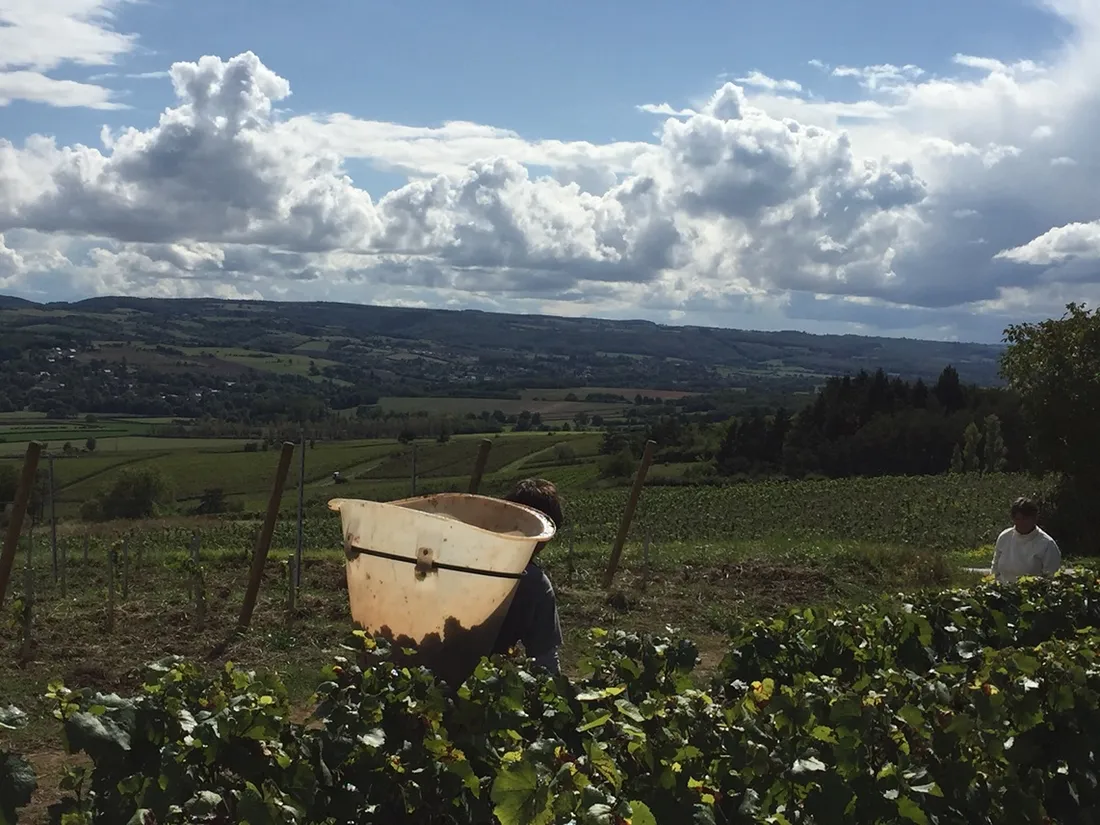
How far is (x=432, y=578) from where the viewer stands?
3.81m

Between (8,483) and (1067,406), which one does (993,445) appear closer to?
(1067,406)

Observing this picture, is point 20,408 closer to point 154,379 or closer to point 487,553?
point 154,379

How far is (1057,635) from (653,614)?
5.95 m

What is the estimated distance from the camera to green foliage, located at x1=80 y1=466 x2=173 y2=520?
46.8 metres

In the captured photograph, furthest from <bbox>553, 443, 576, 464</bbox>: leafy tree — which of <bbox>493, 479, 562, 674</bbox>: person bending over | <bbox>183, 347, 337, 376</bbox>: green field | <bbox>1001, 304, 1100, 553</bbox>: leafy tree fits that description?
<bbox>183, 347, 337, 376</bbox>: green field

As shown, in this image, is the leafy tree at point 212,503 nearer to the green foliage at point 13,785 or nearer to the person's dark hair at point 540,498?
the person's dark hair at point 540,498

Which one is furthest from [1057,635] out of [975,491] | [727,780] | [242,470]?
[242,470]

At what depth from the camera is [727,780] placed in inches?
126

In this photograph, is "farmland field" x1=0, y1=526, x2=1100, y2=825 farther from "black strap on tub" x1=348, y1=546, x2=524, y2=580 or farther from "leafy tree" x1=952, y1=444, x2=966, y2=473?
"leafy tree" x1=952, y1=444, x2=966, y2=473

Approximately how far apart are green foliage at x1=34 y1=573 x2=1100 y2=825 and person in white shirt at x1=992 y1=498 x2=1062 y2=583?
438cm

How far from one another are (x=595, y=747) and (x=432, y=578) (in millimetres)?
1015

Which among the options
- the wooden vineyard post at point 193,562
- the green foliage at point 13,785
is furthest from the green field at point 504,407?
the green foliage at point 13,785

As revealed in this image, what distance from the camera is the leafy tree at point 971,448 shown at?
6259cm

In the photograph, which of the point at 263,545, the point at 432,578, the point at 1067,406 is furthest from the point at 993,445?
the point at 432,578
